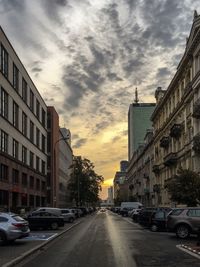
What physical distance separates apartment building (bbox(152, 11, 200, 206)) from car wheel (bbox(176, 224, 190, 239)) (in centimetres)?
2266

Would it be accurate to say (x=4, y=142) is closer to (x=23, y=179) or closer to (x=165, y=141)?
(x=23, y=179)

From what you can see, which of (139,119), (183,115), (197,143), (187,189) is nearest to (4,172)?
(197,143)

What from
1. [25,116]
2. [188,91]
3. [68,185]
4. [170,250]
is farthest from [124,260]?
[68,185]

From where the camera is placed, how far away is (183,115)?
63.7m

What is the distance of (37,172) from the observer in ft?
273

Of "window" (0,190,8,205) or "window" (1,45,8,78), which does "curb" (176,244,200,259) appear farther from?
"window" (1,45,8,78)

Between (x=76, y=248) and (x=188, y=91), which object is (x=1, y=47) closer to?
(x=188, y=91)

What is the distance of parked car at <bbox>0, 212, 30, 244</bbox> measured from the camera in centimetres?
2353

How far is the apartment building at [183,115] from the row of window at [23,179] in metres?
19.2

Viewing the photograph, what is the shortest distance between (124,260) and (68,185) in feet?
389

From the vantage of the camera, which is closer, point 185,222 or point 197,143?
point 185,222

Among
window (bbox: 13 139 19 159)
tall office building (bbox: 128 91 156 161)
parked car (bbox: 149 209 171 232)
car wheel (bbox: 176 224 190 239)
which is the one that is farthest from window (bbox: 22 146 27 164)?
tall office building (bbox: 128 91 156 161)

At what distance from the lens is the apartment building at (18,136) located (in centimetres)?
5709

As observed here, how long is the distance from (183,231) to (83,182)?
106m
